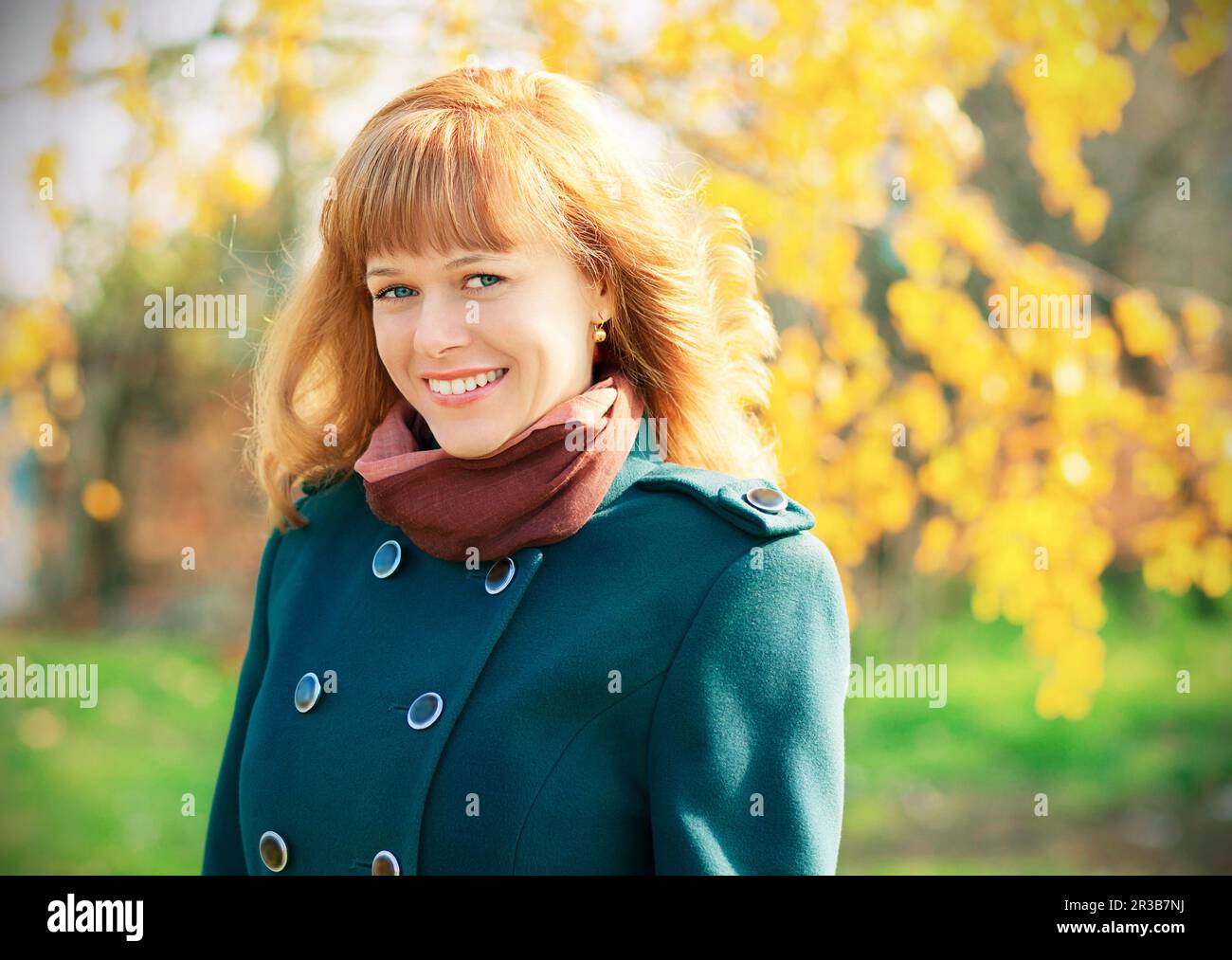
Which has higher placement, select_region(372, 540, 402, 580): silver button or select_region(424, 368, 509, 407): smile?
select_region(424, 368, 509, 407): smile

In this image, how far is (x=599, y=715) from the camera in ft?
4.86

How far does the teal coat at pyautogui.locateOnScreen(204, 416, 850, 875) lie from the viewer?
1441mm

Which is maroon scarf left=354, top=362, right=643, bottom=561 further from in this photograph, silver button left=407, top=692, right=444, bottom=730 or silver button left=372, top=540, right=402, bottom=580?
silver button left=407, top=692, right=444, bottom=730

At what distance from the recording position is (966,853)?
5.57 metres

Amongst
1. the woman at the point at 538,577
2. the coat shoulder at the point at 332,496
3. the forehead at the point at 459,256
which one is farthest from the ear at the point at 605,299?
the coat shoulder at the point at 332,496

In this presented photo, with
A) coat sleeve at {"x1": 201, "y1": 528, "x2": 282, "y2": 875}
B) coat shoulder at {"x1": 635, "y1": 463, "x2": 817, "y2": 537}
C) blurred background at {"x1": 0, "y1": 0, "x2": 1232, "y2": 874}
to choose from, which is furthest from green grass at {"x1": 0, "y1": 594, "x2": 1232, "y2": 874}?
coat shoulder at {"x1": 635, "y1": 463, "x2": 817, "y2": 537}

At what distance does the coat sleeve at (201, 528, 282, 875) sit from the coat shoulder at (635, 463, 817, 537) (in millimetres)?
663

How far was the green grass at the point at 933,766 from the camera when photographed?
18.3 ft

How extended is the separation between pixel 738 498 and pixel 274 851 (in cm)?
74

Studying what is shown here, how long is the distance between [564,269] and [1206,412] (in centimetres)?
193

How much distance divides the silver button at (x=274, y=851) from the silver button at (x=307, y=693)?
16 cm

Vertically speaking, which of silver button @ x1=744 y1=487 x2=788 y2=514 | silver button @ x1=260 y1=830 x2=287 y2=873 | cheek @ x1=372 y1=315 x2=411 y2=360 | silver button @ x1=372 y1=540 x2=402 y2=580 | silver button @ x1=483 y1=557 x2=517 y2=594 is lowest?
silver button @ x1=260 y1=830 x2=287 y2=873
